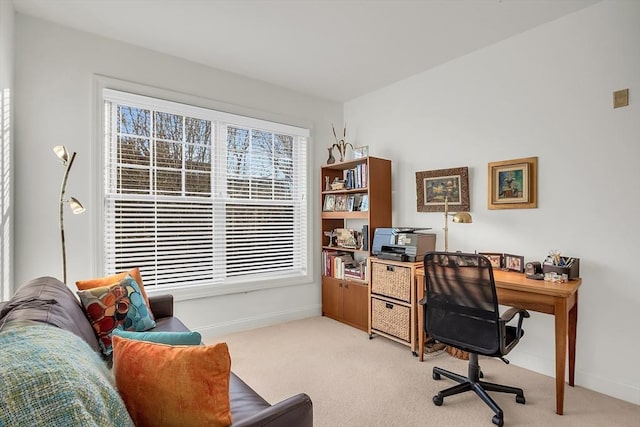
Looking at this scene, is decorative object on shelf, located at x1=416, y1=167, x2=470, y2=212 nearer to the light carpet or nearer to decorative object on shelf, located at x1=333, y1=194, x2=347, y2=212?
decorative object on shelf, located at x1=333, y1=194, x2=347, y2=212

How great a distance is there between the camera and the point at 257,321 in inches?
144

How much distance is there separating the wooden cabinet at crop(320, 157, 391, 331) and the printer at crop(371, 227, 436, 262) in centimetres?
17

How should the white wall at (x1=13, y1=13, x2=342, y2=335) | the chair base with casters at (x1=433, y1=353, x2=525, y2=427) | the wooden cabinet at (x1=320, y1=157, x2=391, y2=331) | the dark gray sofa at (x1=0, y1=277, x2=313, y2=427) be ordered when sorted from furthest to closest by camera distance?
1. the wooden cabinet at (x1=320, y1=157, x2=391, y2=331)
2. the white wall at (x1=13, y1=13, x2=342, y2=335)
3. the chair base with casters at (x1=433, y1=353, x2=525, y2=427)
4. the dark gray sofa at (x1=0, y1=277, x2=313, y2=427)

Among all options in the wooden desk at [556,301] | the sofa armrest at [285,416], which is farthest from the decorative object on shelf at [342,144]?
the sofa armrest at [285,416]

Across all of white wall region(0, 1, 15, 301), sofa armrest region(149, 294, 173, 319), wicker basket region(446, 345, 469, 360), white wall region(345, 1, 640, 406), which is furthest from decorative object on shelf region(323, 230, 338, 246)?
white wall region(0, 1, 15, 301)

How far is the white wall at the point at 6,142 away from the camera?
2.05 metres

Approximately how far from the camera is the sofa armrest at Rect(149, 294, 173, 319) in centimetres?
247

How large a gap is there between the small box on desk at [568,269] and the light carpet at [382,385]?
0.83 meters

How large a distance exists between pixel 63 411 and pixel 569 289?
8.27 feet

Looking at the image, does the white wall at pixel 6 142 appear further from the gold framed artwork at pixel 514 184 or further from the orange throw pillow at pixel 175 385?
the gold framed artwork at pixel 514 184

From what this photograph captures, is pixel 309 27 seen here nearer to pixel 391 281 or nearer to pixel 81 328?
pixel 391 281

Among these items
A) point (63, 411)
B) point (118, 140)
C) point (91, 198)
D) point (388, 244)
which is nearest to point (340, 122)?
point (388, 244)

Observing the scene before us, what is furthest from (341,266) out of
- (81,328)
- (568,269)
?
(81,328)

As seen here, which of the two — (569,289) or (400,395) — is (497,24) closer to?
(569,289)
